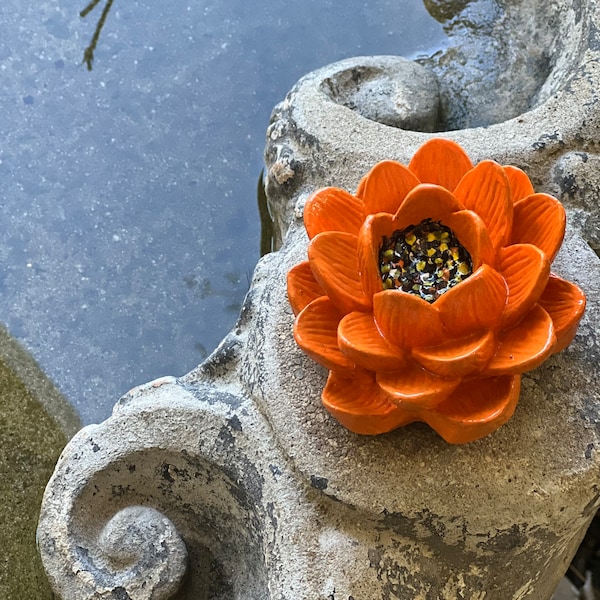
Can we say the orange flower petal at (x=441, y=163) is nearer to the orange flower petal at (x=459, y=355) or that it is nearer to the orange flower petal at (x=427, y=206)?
the orange flower petal at (x=427, y=206)

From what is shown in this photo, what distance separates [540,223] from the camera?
2.28 ft

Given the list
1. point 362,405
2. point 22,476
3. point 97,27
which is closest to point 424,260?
point 362,405

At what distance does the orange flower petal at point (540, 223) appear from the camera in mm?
682

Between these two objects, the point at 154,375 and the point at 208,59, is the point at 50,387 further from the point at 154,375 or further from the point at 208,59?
the point at 208,59

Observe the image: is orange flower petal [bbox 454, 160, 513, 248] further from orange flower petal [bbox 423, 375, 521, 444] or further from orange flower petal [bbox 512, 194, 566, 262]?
orange flower petal [bbox 423, 375, 521, 444]

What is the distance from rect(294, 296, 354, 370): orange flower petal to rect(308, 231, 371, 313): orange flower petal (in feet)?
0.06

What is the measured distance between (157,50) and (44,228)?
394 mm

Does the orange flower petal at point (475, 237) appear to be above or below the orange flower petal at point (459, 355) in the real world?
above

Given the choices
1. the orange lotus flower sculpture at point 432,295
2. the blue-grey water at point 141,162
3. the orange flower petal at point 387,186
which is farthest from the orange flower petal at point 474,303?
the blue-grey water at point 141,162

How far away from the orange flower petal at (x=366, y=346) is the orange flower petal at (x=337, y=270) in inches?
0.6

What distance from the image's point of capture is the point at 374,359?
2.11 feet

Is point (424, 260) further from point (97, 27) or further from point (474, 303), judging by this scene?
point (97, 27)

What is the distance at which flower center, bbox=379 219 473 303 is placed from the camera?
671 mm

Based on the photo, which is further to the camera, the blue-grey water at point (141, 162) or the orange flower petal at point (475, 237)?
the blue-grey water at point (141, 162)
